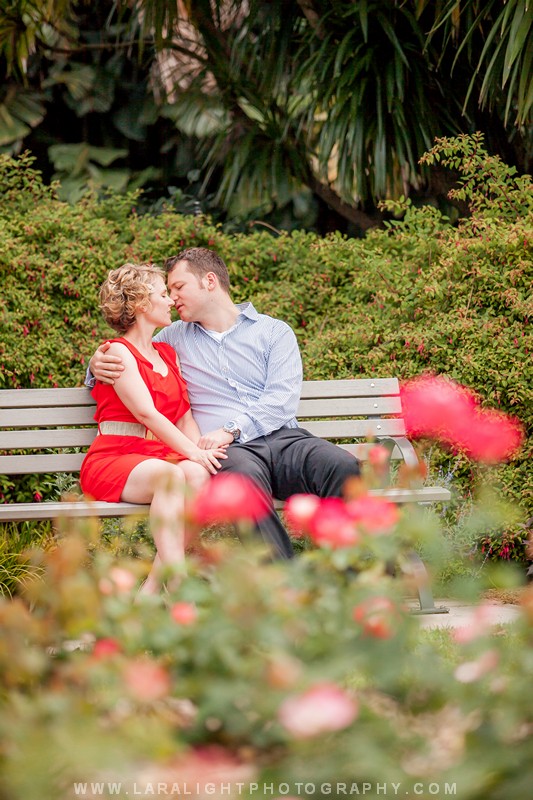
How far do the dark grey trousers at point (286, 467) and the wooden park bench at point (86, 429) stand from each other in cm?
10

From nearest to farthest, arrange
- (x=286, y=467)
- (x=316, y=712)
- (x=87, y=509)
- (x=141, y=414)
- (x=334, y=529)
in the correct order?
1. (x=316, y=712)
2. (x=334, y=529)
3. (x=87, y=509)
4. (x=141, y=414)
5. (x=286, y=467)

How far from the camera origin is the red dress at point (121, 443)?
346 cm

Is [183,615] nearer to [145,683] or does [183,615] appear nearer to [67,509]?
[145,683]

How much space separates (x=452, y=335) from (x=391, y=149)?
1830 mm

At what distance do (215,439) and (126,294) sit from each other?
0.68 m

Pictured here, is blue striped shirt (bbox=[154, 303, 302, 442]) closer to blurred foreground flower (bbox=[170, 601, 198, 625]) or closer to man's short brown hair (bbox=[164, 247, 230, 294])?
man's short brown hair (bbox=[164, 247, 230, 294])

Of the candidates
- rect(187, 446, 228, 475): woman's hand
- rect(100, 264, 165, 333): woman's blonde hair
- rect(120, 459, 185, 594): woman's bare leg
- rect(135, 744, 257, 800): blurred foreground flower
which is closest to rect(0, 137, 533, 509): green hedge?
rect(100, 264, 165, 333): woman's blonde hair

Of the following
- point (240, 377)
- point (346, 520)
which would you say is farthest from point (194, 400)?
point (346, 520)

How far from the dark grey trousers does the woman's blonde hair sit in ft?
2.21

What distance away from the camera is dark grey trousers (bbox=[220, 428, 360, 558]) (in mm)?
3373

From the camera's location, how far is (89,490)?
357cm

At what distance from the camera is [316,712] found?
3.82 ft

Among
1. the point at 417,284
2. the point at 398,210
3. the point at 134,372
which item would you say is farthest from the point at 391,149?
the point at 134,372

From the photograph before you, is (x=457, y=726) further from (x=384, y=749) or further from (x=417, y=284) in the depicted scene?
(x=417, y=284)
